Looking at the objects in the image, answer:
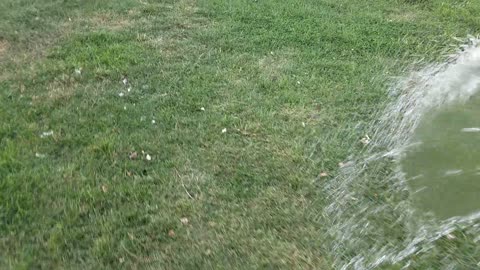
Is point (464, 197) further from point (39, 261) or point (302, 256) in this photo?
point (39, 261)

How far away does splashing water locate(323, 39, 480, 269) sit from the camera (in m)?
2.85

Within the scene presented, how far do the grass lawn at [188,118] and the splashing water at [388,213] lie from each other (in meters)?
0.12

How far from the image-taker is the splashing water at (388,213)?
2.85 metres

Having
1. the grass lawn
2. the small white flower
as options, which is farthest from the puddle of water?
the grass lawn

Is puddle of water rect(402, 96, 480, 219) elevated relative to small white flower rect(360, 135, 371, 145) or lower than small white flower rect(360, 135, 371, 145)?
elevated

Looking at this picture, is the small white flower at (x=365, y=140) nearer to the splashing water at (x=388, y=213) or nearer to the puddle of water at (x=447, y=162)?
the splashing water at (x=388, y=213)

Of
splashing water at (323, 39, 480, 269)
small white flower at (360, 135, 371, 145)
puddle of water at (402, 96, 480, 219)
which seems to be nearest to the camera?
splashing water at (323, 39, 480, 269)

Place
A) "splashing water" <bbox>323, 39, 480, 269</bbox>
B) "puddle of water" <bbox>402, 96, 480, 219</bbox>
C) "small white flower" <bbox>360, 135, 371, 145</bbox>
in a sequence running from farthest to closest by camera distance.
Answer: "small white flower" <bbox>360, 135, 371, 145</bbox> → "puddle of water" <bbox>402, 96, 480, 219</bbox> → "splashing water" <bbox>323, 39, 480, 269</bbox>

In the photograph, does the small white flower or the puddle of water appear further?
the small white flower

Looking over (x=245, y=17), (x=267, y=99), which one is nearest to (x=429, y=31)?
(x=245, y=17)

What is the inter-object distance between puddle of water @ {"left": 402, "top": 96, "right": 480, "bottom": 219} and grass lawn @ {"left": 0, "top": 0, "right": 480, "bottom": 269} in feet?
1.38

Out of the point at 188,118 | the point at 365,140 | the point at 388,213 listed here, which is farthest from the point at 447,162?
the point at 188,118

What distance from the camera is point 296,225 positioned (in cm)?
300

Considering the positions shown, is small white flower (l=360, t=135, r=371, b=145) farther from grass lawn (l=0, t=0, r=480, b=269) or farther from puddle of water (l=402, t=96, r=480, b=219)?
puddle of water (l=402, t=96, r=480, b=219)
